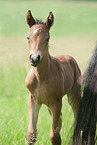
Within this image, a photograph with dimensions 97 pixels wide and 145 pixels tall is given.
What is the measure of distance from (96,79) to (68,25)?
20.4 metres

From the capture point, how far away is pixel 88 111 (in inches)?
119

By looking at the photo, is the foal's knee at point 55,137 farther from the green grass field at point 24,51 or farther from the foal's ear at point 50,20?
the foal's ear at point 50,20

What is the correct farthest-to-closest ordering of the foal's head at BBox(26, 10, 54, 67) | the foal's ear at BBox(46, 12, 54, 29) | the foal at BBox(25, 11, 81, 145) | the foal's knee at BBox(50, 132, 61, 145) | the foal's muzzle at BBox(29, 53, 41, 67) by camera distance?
the foal's knee at BBox(50, 132, 61, 145) → the foal's ear at BBox(46, 12, 54, 29) → the foal at BBox(25, 11, 81, 145) → the foal's head at BBox(26, 10, 54, 67) → the foal's muzzle at BBox(29, 53, 41, 67)

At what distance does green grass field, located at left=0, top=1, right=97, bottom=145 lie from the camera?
4.29 m

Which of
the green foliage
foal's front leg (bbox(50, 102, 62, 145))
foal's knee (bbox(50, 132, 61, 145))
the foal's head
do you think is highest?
the green foliage

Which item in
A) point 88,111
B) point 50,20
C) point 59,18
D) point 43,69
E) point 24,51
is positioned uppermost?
point 59,18

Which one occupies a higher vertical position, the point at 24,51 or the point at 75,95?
the point at 24,51

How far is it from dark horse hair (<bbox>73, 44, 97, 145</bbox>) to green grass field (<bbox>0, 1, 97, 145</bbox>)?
0.17m

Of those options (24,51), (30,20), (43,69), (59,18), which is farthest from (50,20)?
(59,18)

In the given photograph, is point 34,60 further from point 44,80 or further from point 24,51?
point 24,51

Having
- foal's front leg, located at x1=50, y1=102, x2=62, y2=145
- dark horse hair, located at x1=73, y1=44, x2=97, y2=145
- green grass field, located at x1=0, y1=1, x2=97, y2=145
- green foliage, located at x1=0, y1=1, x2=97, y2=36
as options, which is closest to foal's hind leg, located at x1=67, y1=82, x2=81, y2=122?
green grass field, located at x1=0, y1=1, x2=97, y2=145

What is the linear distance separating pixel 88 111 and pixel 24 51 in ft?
31.0

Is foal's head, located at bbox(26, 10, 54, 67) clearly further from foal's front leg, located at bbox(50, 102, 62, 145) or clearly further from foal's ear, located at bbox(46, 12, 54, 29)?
foal's front leg, located at bbox(50, 102, 62, 145)

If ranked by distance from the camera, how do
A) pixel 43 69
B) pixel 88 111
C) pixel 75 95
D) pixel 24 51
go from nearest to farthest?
pixel 88 111
pixel 43 69
pixel 75 95
pixel 24 51
